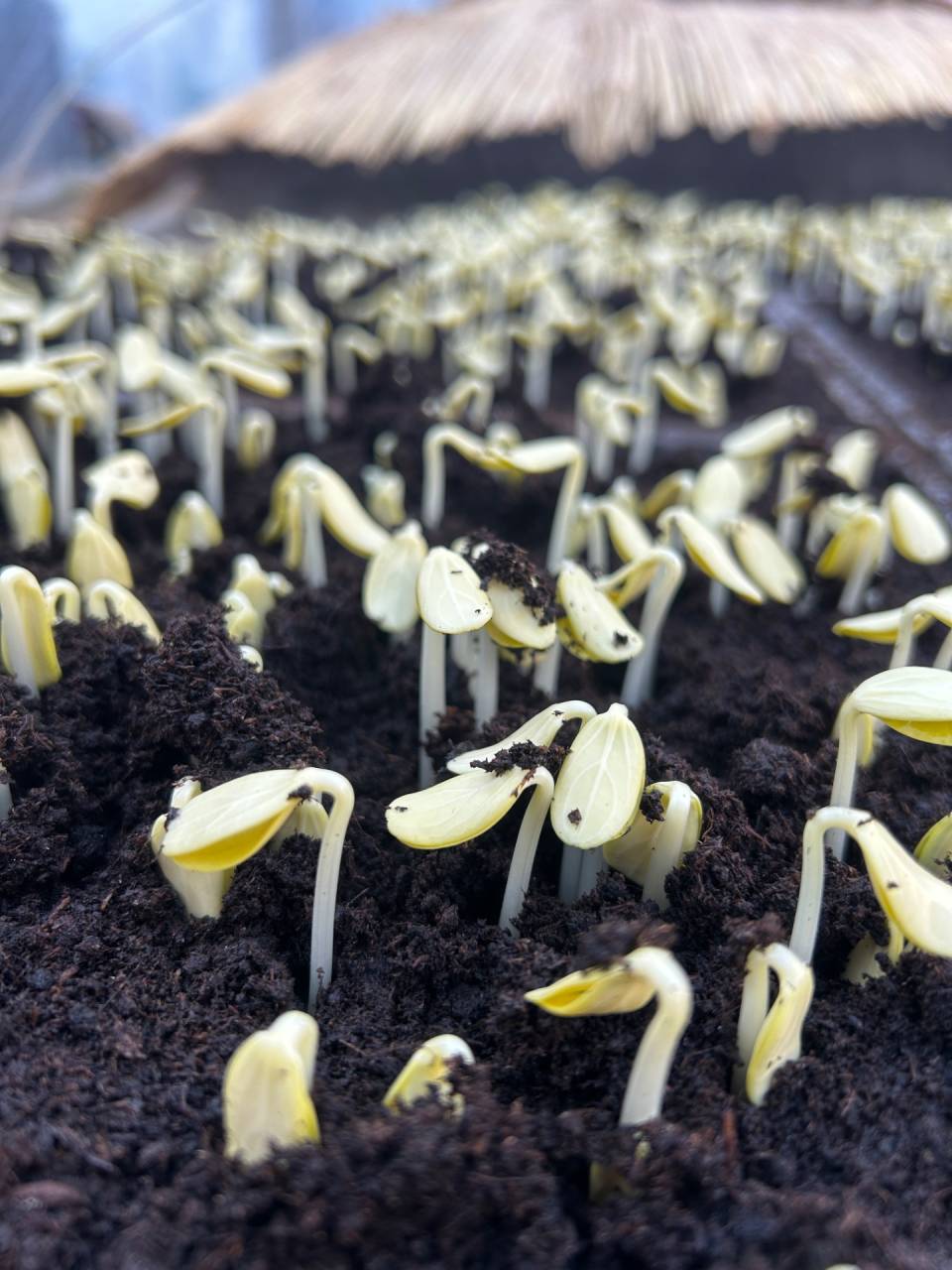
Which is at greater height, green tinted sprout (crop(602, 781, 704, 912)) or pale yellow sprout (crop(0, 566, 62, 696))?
pale yellow sprout (crop(0, 566, 62, 696))

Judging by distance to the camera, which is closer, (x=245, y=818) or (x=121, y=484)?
(x=245, y=818)

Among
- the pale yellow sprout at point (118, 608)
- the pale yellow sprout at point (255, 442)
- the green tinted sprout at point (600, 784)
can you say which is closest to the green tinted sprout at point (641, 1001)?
the green tinted sprout at point (600, 784)

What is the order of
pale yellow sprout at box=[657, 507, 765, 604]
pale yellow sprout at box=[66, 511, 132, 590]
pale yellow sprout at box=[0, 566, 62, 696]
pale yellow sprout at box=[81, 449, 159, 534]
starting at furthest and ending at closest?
pale yellow sprout at box=[81, 449, 159, 534]
pale yellow sprout at box=[66, 511, 132, 590]
pale yellow sprout at box=[657, 507, 765, 604]
pale yellow sprout at box=[0, 566, 62, 696]

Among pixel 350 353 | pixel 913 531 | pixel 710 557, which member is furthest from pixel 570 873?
pixel 350 353

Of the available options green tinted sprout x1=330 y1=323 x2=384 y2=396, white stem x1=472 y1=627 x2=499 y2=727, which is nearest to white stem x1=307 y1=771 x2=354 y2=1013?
white stem x1=472 y1=627 x2=499 y2=727

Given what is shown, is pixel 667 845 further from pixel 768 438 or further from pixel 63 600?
pixel 768 438

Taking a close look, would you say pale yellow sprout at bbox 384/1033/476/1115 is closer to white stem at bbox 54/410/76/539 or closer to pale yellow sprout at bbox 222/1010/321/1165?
pale yellow sprout at bbox 222/1010/321/1165
